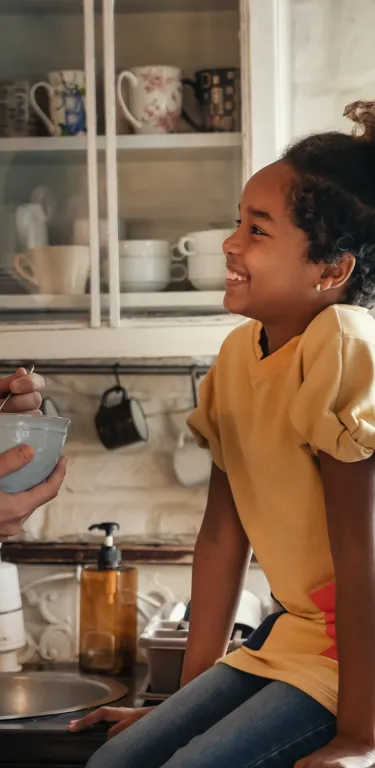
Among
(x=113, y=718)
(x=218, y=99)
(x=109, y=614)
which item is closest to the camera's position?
(x=113, y=718)

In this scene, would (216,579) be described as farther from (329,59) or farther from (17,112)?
(329,59)

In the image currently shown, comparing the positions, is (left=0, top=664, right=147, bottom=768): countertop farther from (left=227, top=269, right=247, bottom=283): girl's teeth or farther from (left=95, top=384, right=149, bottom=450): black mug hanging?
(left=227, top=269, right=247, bottom=283): girl's teeth

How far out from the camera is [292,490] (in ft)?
4.21

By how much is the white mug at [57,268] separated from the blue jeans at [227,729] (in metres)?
0.82

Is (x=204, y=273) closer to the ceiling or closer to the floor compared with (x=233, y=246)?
closer to the floor

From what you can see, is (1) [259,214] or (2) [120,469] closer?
(1) [259,214]

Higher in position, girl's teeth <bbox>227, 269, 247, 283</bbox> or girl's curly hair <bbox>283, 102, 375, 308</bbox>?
girl's curly hair <bbox>283, 102, 375, 308</bbox>

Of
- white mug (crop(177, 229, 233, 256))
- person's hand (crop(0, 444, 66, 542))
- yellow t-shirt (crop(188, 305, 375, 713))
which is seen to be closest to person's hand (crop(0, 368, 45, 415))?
person's hand (crop(0, 444, 66, 542))

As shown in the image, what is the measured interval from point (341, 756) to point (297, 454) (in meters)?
0.35

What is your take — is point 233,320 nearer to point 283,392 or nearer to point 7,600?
point 283,392

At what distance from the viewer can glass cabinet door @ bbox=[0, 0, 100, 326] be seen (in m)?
1.86

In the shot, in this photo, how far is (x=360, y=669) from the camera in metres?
1.13

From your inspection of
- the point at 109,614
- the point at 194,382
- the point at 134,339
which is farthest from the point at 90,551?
the point at 134,339

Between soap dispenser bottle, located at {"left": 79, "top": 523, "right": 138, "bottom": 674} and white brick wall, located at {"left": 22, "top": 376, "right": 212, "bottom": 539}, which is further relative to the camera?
white brick wall, located at {"left": 22, "top": 376, "right": 212, "bottom": 539}
